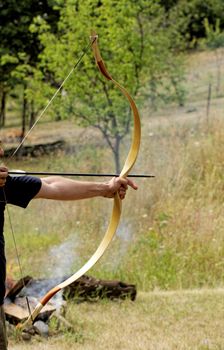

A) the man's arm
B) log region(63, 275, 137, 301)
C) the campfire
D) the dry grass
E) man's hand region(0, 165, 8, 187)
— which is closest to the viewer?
man's hand region(0, 165, 8, 187)

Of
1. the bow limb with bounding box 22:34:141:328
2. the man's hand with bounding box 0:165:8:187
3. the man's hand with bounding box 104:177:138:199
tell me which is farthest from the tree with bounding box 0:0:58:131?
the man's hand with bounding box 0:165:8:187

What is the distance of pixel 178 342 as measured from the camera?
4422 mm

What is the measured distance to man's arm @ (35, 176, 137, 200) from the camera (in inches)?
116

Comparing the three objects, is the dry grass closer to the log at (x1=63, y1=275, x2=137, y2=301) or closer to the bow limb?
the log at (x1=63, y1=275, x2=137, y2=301)

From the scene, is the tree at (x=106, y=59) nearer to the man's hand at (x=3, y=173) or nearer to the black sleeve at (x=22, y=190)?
the black sleeve at (x=22, y=190)

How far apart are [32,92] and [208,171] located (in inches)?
135

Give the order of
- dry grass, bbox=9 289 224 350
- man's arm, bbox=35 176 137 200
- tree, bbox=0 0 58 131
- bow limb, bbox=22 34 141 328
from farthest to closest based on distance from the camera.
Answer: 1. tree, bbox=0 0 58 131
2. dry grass, bbox=9 289 224 350
3. bow limb, bbox=22 34 141 328
4. man's arm, bbox=35 176 137 200

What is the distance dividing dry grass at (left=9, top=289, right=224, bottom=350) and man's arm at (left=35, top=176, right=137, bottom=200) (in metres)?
1.58

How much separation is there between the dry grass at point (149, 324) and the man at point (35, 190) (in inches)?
62.7

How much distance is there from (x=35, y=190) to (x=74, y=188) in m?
0.19

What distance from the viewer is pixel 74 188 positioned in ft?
9.84

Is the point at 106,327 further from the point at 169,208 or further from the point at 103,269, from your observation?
the point at 169,208

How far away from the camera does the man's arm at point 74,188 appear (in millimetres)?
2937

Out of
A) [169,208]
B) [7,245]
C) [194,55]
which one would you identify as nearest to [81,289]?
[169,208]
